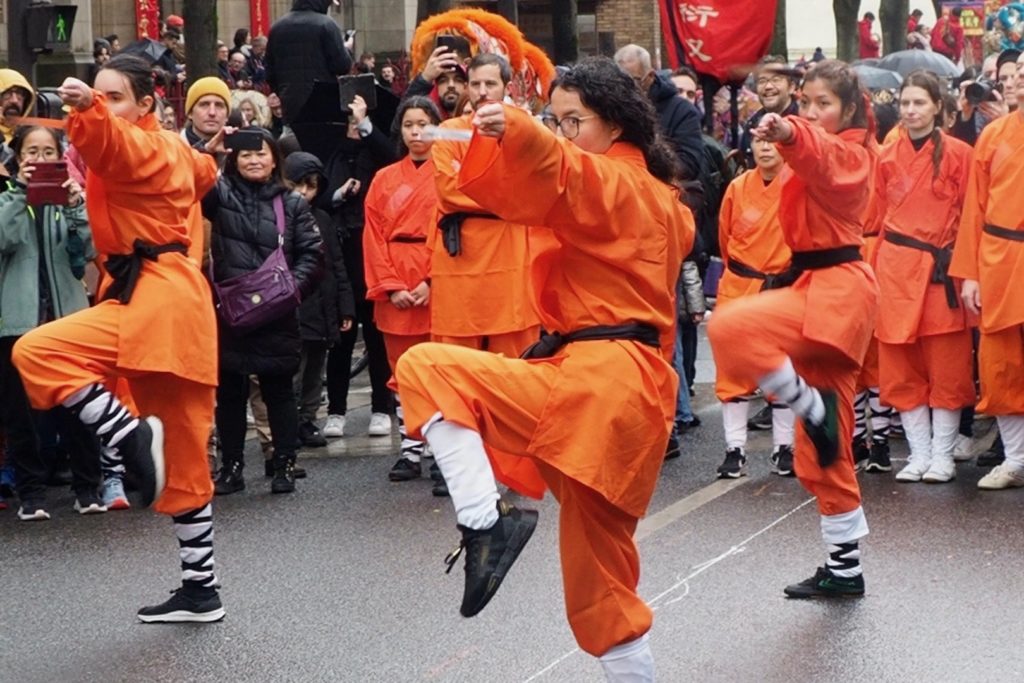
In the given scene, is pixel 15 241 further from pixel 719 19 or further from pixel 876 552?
pixel 719 19

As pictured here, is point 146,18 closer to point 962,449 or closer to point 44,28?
point 44,28

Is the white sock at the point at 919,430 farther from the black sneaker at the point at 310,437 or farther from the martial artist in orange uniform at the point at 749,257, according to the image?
the black sneaker at the point at 310,437

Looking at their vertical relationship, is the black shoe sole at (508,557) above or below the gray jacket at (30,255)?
below

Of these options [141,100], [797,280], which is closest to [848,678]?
[797,280]

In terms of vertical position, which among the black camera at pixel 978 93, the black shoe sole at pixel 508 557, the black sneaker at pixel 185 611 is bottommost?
the black sneaker at pixel 185 611

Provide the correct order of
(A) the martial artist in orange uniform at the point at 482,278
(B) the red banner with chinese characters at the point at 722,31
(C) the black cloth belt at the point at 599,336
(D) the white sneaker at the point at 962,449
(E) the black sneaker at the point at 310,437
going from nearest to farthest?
(C) the black cloth belt at the point at 599,336 → (A) the martial artist in orange uniform at the point at 482,278 → (D) the white sneaker at the point at 962,449 → (E) the black sneaker at the point at 310,437 → (B) the red banner with chinese characters at the point at 722,31

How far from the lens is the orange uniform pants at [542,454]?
17.5 feet

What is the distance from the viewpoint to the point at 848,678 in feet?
20.5

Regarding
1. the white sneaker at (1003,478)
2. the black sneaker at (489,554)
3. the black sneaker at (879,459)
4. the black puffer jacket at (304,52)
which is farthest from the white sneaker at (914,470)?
the black puffer jacket at (304,52)

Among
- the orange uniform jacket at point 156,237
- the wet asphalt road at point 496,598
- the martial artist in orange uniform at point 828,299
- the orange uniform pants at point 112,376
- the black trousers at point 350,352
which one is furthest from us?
the black trousers at point 350,352

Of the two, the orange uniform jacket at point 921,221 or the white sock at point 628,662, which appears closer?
the white sock at point 628,662

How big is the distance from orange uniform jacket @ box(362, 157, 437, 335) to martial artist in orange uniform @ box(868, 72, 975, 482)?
7.56 feet

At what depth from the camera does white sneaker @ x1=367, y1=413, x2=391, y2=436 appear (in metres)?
11.1

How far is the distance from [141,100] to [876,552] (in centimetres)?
342
